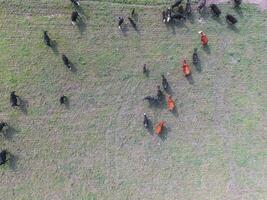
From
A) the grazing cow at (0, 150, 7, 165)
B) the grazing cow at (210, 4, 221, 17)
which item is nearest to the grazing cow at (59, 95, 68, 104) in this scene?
the grazing cow at (0, 150, 7, 165)

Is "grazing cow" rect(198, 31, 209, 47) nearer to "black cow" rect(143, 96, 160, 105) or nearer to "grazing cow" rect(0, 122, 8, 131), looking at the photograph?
"black cow" rect(143, 96, 160, 105)

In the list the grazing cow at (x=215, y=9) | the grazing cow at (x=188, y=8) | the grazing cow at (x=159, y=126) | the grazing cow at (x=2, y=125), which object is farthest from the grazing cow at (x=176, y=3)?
the grazing cow at (x=2, y=125)

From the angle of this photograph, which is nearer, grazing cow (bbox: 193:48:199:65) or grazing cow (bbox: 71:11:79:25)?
grazing cow (bbox: 71:11:79:25)

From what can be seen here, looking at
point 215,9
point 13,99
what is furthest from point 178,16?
point 13,99

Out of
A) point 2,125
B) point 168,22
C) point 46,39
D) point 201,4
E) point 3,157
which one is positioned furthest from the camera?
point 168,22

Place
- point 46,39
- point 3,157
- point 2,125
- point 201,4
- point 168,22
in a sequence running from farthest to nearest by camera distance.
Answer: point 168,22
point 201,4
point 46,39
point 2,125
point 3,157

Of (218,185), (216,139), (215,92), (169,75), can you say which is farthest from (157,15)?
(218,185)

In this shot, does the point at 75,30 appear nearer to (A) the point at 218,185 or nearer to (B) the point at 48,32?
(B) the point at 48,32

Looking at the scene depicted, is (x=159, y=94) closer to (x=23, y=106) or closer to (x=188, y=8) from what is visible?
(x=188, y=8)
